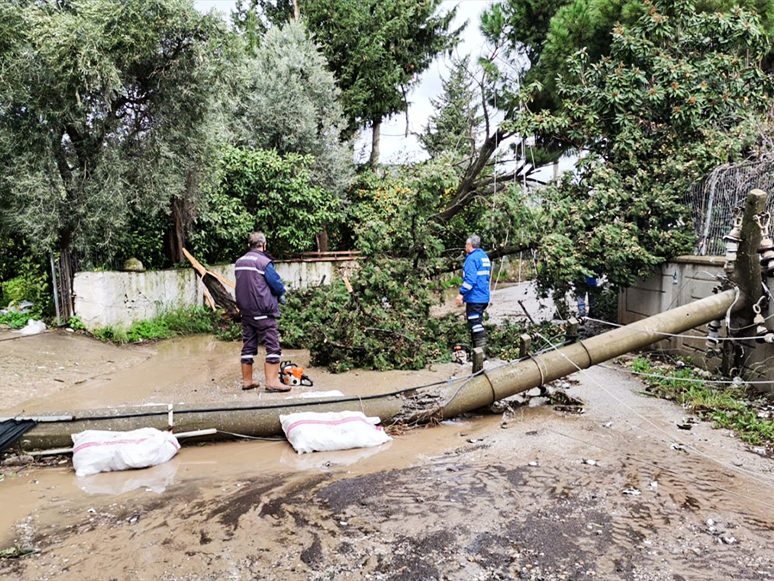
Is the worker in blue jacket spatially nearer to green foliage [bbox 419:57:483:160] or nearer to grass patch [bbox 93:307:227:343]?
grass patch [bbox 93:307:227:343]

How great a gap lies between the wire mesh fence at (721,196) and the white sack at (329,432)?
586 cm

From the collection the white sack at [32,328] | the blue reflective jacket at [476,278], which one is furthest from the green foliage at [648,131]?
the white sack at [32,328]

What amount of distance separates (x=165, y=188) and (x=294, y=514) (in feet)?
25.7

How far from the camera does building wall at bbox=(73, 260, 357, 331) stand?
10.0 metres

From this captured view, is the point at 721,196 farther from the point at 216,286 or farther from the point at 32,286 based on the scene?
the point at 32,286

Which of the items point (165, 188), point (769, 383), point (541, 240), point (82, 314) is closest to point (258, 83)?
point (165, 188)

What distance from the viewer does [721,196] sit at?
844 cm

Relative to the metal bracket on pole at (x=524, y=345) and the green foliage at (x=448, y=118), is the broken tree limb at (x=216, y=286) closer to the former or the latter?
the metal bracket on pole at (x=524, y=345)

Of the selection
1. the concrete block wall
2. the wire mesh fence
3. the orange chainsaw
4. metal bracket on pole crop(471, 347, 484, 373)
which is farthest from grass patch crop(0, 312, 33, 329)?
the wire mesh fence

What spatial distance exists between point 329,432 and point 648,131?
26.6 ft

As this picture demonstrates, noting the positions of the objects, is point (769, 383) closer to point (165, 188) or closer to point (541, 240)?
point (541, 240)

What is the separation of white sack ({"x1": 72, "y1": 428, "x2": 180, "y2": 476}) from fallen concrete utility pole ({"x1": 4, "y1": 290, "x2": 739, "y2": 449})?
0.58 feet

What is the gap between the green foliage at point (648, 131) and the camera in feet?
29.9

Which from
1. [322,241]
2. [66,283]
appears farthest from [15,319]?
[322,241]
